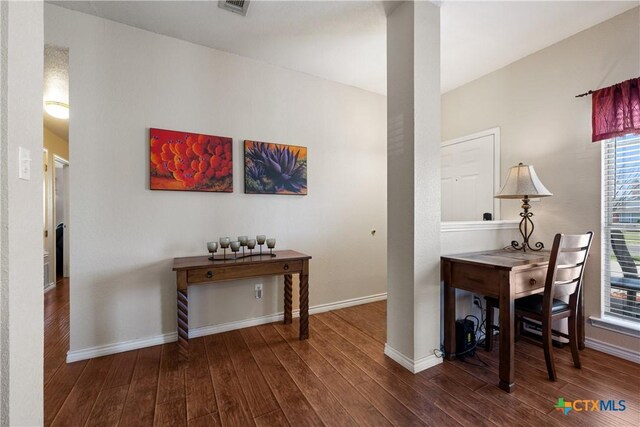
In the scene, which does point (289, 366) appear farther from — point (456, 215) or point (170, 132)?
point (456, 215)

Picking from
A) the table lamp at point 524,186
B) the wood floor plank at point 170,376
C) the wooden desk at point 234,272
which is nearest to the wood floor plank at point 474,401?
the wooden desk at point 234,272

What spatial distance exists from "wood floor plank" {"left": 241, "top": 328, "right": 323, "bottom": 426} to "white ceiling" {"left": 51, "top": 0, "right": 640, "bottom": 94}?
2610 mm

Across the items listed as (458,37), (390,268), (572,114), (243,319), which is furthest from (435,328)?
(458,37)

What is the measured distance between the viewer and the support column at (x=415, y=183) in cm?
189

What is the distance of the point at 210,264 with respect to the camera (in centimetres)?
206

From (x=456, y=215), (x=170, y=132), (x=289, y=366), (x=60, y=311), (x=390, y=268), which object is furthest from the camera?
(x=456, y=215)

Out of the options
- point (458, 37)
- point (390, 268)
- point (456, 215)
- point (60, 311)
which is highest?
point (458, 37)

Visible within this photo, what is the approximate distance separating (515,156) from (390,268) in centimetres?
185

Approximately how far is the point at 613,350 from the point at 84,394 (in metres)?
3.67

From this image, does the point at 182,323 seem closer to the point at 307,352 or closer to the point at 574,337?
the point at 307,352

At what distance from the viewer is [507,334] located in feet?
5.47

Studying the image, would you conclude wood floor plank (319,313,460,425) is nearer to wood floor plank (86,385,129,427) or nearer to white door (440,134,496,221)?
wood floor plank (86,385,129,427)

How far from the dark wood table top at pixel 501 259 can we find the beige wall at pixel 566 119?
19.1 inches

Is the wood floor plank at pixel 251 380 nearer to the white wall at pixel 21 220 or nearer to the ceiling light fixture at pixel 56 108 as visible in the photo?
the white wall at pixel 21 220
